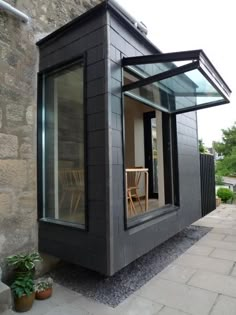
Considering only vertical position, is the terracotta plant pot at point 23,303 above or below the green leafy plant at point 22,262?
below

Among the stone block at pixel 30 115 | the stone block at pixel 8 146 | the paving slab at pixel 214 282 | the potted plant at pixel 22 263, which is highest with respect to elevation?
the stone block at pixel 30 115

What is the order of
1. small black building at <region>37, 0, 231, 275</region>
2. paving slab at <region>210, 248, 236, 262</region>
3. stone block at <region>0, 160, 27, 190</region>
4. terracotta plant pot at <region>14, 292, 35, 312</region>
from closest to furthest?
1. terracotta plant pot at <region>14, 292, 35, 312</region>
2. small black building at <region>37, 0, 231, 275</region>
3. stone block at <region>0, 160, 27, 190</region>
4. paving slab at <region>210, 248, 236, 262</region>

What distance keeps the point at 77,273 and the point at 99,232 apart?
40.3 inches

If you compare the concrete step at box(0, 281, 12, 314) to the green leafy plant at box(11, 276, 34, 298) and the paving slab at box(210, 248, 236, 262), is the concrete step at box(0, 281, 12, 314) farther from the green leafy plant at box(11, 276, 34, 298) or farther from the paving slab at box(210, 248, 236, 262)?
the paving slab at box(210, 248, 236, 262)

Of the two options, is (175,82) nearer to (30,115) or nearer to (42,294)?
(30,115)

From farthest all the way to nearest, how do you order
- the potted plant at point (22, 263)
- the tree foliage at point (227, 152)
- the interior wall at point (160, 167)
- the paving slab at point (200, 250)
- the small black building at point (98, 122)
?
the tree foliage at point (227, 152) < the interior wall at point (160, 167) < the paving slab at point (200, 250) < the potted plant at point (22, 263) < the small black building at point (98, 122)

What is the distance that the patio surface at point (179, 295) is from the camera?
6.99ft

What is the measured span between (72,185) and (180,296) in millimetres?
1535

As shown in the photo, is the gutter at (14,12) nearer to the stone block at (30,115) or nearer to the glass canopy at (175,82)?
the stone block at (30,115)

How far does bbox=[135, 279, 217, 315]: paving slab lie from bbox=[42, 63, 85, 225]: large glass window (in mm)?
987

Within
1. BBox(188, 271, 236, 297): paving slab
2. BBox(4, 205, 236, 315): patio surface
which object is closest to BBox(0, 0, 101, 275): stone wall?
BBox(4, 205, 236, 315): patio surface

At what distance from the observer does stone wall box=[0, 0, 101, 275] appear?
2559mm

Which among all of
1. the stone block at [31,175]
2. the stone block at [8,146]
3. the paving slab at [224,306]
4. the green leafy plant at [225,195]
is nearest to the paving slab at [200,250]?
the paving slab at [224,306]

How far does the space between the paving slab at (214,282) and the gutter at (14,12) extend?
3.44 meters
